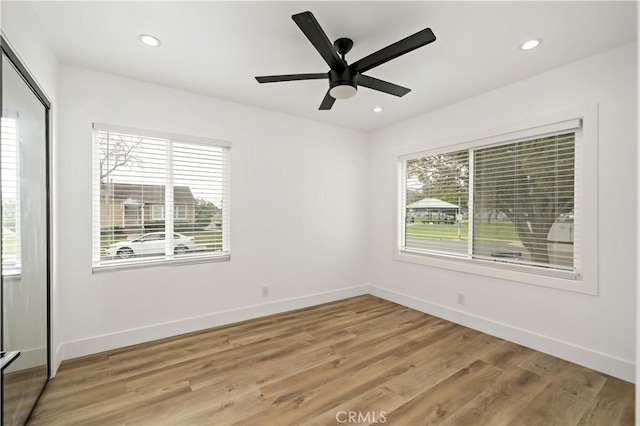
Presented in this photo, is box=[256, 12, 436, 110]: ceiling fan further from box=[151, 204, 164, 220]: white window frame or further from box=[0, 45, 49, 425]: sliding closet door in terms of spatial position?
box=[151, 204, 164, 220]: white window frame

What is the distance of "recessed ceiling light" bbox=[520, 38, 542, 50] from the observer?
2.26 metres

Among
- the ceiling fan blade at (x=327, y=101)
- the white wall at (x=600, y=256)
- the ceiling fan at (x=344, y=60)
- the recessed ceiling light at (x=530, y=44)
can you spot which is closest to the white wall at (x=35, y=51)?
the ceiling fan at (x=344, y=60)

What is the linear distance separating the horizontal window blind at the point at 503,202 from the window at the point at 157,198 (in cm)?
257

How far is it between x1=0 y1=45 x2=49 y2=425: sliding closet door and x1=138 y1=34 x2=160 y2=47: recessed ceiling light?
80cm

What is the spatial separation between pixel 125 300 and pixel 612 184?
14.4 ft

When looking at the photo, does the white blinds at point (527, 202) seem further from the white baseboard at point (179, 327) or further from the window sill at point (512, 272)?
the white baseboard at point (179, 327)

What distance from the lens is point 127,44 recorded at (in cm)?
232

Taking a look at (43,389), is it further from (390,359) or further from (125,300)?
(390,359)

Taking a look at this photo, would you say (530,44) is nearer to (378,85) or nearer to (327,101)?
(378,85)

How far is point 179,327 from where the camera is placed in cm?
317

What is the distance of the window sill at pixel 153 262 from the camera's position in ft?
9.30

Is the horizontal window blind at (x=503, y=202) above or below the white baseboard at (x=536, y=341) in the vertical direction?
above

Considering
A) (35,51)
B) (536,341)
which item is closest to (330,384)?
A: (536,341)

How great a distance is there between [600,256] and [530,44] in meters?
1.80
